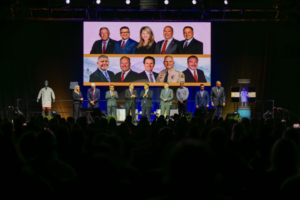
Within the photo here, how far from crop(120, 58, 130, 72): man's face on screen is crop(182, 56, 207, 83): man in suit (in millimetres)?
2581

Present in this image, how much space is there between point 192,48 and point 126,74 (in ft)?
10.7

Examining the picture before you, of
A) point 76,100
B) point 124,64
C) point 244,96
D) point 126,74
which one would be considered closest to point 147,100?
point 126,74

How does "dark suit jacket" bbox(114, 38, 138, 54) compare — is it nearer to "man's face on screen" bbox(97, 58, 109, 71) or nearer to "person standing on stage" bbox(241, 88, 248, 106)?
"man's face on screen" bbox(97, 58, 109, 71)

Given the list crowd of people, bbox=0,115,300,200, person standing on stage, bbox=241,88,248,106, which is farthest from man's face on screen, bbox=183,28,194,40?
crowd of people, bbox=0,115,300,200

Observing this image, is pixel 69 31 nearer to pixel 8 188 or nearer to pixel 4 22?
pixel 4 22

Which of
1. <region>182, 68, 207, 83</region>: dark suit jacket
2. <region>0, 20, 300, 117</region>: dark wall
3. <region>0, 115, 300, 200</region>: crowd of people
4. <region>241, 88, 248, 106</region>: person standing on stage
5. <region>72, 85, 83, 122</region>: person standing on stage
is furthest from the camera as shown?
<region>0, 20, 300, 117</region>: dark wall

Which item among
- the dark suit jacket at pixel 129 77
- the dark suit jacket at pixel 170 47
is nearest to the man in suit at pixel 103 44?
the dark suit jacket at pixel 129 77

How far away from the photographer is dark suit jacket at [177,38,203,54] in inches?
516

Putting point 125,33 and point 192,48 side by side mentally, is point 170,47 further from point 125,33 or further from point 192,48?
point 125,33

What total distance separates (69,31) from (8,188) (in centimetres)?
1298

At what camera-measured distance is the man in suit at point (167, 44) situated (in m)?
13.1

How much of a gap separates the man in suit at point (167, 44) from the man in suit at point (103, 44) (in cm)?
217

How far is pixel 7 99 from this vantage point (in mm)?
13469

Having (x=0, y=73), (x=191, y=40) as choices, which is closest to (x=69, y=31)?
(x=0, y=73)
